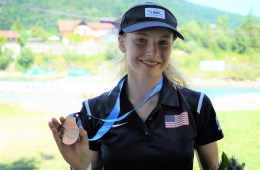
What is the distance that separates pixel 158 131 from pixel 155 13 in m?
0.33

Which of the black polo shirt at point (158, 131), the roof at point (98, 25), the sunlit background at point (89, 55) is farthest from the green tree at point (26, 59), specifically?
the black polo shirt at point (158, 131)

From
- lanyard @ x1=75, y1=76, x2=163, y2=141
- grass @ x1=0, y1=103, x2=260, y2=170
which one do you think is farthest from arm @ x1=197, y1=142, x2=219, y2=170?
grass @ x1=0, y1=103, x2=260, y2=170

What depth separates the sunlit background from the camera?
3812 mm

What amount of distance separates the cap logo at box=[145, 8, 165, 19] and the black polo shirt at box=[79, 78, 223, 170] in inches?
8.8

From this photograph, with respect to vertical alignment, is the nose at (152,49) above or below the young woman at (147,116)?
above

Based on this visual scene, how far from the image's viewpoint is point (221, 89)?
405 cm

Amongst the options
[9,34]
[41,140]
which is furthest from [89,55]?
[41,140]

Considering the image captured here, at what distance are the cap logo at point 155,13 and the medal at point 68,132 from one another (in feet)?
1.21

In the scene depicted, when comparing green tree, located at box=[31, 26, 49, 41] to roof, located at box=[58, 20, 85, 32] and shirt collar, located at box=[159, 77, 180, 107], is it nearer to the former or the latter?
roof, located at box=[58, 20, 85, 32]

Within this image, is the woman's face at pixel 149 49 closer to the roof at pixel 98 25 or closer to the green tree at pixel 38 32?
the roof at pixel 98 25

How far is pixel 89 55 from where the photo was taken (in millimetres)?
4039

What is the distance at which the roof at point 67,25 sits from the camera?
4.00 meters

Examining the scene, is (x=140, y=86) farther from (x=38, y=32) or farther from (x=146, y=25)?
(x=38, y=32)

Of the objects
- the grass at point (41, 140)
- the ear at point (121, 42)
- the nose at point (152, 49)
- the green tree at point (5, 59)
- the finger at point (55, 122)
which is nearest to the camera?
the finger at point (55, 122)
